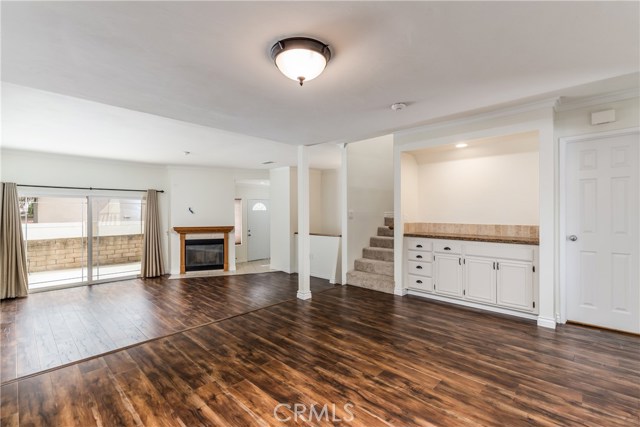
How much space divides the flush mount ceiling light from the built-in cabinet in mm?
3172

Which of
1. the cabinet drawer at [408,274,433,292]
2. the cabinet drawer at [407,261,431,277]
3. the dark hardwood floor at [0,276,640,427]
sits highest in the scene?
the cabinet drawer at [407,261,431,277]

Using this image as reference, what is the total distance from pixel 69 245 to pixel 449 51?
7.08m

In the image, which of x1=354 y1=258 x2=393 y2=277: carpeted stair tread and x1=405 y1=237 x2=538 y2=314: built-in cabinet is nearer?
x1=405 y1=237 x2=538 y2=314: built-in cabinet

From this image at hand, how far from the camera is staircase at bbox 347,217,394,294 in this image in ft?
16.1

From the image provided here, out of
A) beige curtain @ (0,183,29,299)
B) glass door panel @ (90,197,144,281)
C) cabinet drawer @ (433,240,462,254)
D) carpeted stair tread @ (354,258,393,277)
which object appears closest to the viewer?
Answer: cabinet drawer @ (433,240,462,254)

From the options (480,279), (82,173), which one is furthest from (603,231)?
(82,173)

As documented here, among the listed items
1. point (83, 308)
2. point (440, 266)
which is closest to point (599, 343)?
point (440, 266)

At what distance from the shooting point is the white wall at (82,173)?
201 inches

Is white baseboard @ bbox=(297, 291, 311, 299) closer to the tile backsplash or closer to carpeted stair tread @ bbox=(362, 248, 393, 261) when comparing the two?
carpeted stair tread @ bbox=(362, 248, 393, 261)

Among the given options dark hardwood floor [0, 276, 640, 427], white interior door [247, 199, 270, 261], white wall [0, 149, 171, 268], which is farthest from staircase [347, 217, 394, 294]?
white wall [0, 149, 171, 268]

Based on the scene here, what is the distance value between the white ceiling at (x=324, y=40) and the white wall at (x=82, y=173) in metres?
2.89

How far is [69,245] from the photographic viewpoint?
5711 mm

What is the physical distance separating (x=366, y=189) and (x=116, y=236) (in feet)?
17.6

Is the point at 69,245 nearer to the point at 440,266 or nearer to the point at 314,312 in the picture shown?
the point at 314,312
